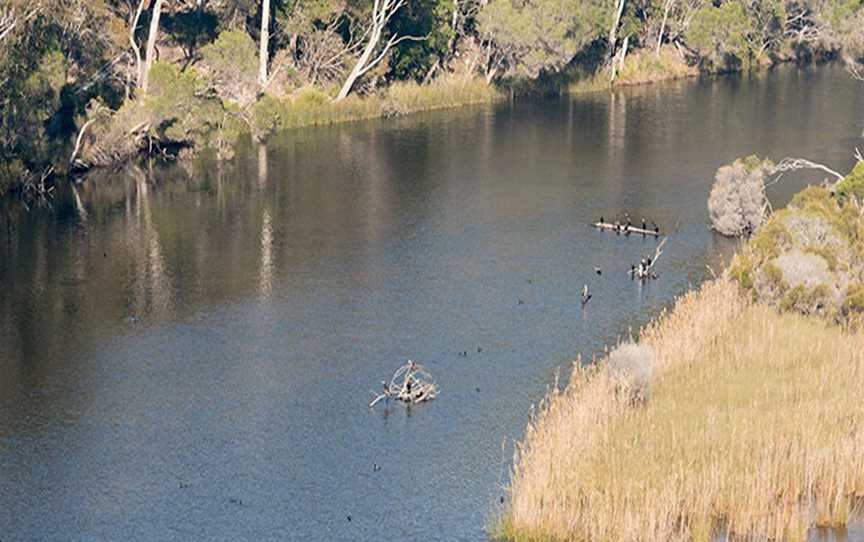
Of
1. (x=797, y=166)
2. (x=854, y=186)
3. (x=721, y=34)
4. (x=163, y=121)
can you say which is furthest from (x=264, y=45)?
(x=721, y=34)

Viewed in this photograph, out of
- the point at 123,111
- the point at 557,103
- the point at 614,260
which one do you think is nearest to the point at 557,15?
the point at 557,103

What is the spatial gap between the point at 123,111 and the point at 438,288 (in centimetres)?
3800

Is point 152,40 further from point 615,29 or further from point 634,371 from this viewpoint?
point 634,371

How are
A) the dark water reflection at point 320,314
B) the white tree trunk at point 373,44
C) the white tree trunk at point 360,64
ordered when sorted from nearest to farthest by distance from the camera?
1. the dark water reflection at point 320,314
2. the white tree trunk at point 373,44
3. the white tree trunk at point 360,64

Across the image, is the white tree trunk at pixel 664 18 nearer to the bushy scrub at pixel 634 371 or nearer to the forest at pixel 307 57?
the forest at pixel 307 57

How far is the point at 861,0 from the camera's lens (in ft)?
557

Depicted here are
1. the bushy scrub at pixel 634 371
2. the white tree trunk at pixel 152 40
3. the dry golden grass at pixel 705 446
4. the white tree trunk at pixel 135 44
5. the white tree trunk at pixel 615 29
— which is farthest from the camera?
the white tree trunk at pixel 615 29

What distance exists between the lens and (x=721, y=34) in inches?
6216

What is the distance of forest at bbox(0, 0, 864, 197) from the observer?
307 feet

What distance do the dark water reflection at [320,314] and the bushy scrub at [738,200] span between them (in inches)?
81.7

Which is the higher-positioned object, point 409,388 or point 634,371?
point 634,371

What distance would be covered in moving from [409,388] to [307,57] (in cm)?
7251

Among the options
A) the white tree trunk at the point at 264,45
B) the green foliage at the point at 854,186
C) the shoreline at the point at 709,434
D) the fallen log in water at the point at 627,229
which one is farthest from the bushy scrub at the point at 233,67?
the shoreline at the point at 709,434

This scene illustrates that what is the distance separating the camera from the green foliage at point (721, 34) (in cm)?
15600
